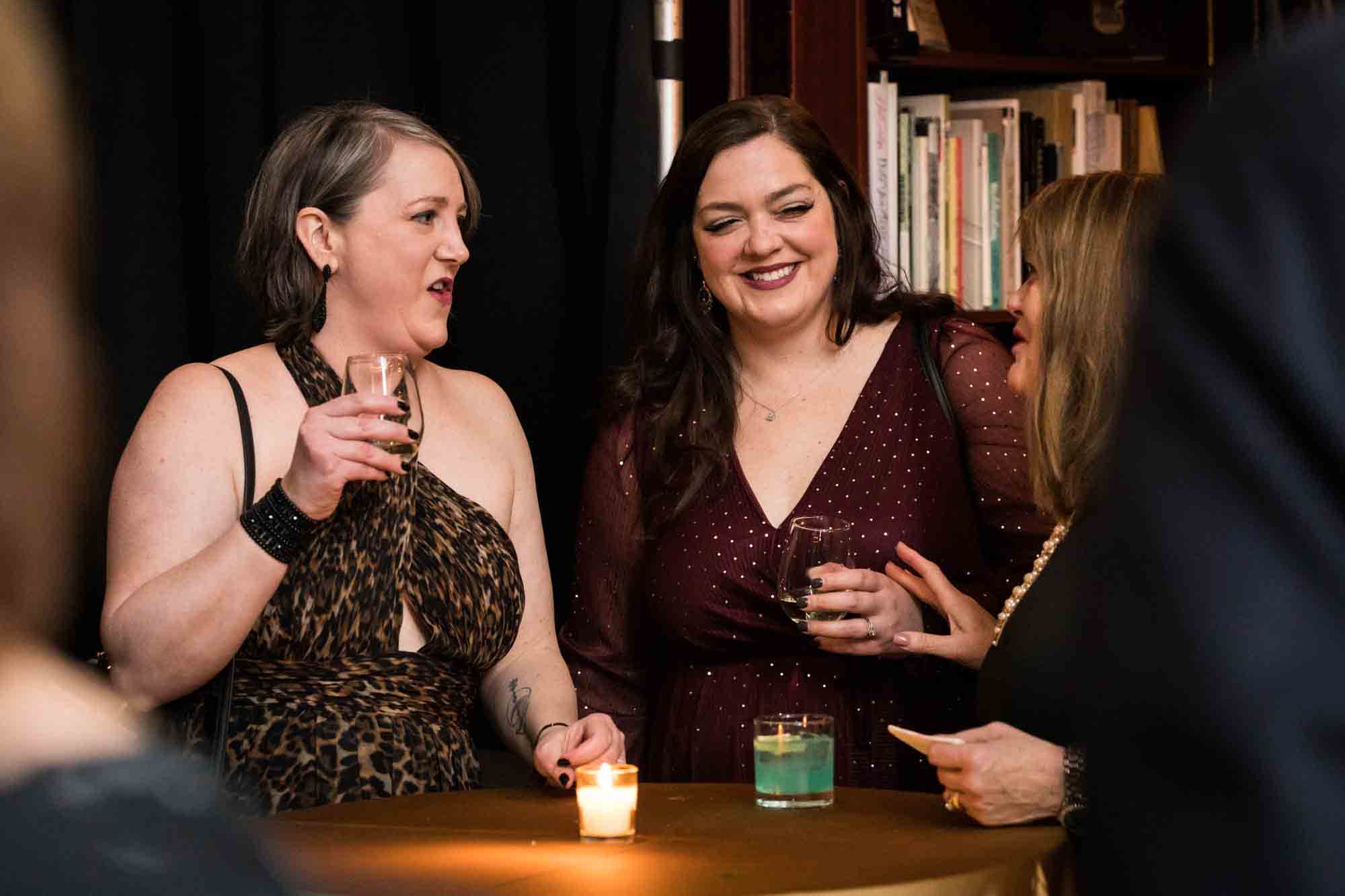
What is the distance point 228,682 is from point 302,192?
0.76 metres

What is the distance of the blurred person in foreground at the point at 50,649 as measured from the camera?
1.45 ft

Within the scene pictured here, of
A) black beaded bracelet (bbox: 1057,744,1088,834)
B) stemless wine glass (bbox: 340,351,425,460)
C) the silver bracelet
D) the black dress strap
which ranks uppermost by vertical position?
stemless wine glass (bbox: 340,351,425,460)

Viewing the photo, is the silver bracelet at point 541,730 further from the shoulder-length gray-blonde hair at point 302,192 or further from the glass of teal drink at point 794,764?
the shoulder-length gray-blonde hair at point 302,192

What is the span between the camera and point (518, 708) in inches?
94.2

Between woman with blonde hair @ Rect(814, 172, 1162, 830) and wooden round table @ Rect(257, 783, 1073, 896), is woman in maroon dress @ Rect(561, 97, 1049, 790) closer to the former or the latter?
woman with blonde hair @ Rect(814, 172, 1162, 830)

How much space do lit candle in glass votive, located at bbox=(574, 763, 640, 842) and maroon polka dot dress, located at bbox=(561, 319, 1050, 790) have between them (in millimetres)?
773

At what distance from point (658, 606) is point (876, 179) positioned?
3.41 feet

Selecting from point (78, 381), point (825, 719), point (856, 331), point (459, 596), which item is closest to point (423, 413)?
point (459, 596)

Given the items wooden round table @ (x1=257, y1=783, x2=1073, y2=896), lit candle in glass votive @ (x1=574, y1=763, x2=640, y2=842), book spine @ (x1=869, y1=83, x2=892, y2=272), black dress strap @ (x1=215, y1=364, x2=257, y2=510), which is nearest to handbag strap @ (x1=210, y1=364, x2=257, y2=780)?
black dress strap @ (x1=215, y1=364, x2=257, y2=510)

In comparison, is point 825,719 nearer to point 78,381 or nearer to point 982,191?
point 78,381

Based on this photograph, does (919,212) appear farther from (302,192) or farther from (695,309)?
(302,192)

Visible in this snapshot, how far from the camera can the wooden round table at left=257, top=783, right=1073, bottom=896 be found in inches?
58.9

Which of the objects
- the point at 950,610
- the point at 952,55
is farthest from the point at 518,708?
the point at 952,55

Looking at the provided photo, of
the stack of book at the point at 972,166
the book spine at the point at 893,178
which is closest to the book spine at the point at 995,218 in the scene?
the stack of book at the point at 972,166
